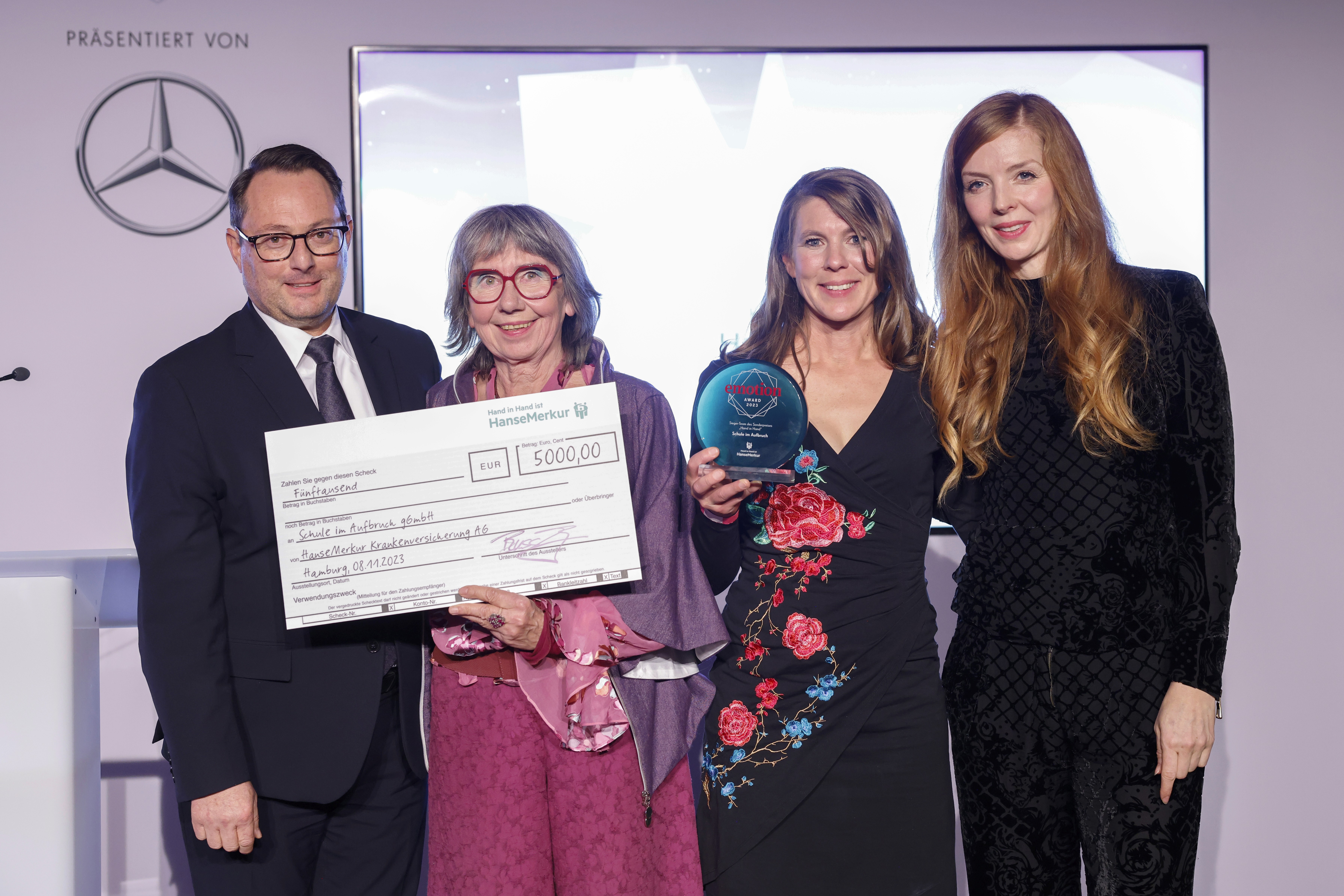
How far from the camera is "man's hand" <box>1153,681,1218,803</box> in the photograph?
1385 mm

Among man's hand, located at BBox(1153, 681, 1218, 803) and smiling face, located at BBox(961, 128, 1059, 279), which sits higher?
smiling face, located at BBox(961, 128, 1059, 279)

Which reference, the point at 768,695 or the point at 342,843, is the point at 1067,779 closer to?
the point at 768,695

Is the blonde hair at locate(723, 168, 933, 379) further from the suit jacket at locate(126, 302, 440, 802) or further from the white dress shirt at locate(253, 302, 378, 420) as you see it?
the suit jacket at locate(126, 302, 440, 802)

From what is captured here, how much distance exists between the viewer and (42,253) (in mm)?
2688

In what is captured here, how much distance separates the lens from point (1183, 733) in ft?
4.54

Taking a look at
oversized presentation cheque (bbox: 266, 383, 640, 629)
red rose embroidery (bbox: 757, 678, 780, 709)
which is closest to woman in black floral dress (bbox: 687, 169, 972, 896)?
red rose embroidery (bbox: 757, 678, 780, 709)

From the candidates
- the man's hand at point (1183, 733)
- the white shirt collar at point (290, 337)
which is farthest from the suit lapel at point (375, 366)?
the man's hand at point (1183, 733)

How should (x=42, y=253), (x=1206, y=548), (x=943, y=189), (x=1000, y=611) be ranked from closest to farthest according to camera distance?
(x=1206, y=548)
(x=1000, y=611)
(x=943, y=189)
(x=42, y=253)

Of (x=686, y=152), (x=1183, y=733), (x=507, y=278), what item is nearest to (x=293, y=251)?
(x=507, y=278)

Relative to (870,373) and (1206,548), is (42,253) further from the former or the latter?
(1206,548)

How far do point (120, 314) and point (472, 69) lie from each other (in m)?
1.29

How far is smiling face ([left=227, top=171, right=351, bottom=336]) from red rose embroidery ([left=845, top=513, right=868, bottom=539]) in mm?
997

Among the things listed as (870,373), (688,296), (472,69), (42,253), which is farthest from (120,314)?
(870,373)

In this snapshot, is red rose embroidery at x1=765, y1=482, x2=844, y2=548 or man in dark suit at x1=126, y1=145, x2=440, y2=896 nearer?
man in dark suit at x1=126, y1=145, x2=440, y2=896
